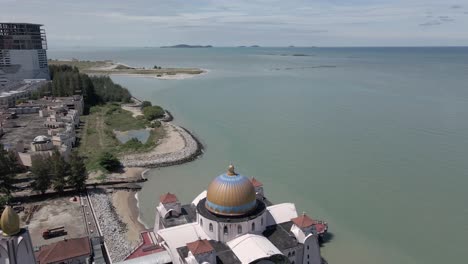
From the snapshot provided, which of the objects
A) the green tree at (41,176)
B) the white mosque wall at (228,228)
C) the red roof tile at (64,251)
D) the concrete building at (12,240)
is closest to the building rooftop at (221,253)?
the white mosque wall at (228,228)

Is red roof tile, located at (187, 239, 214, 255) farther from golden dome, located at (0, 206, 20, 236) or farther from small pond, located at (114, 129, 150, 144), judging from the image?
small pond, located at (114, 129, 150, 144)

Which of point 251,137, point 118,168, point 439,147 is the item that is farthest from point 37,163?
point 439,147

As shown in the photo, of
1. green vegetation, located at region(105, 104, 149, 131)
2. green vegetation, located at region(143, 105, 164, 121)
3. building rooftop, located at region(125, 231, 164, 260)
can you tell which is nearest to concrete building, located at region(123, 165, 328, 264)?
building rooftop, located at region(125, 231, 164, 260)

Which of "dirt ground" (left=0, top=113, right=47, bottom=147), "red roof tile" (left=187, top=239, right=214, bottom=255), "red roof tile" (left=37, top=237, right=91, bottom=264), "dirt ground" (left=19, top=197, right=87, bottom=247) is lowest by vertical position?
"dirt ground" (left=19, top=197, right=87, bottom=247)

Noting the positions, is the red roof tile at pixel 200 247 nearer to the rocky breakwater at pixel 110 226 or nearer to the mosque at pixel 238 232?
the mosque at pixel 238 232

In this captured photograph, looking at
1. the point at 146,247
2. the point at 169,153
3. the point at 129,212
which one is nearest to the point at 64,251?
the point at 146,247

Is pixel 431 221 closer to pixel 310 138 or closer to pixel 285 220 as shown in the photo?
pixel 285 220
